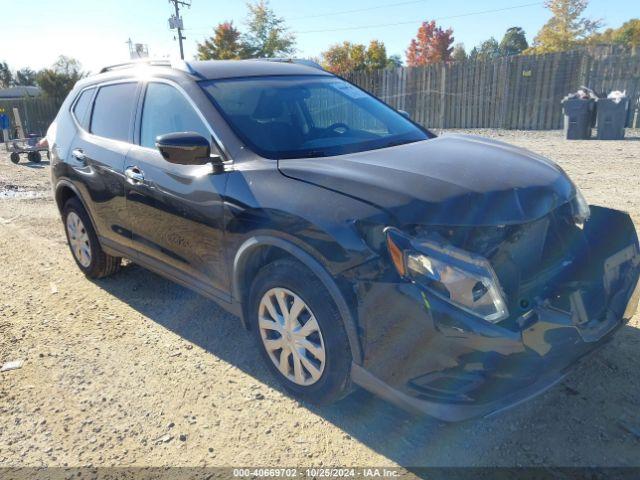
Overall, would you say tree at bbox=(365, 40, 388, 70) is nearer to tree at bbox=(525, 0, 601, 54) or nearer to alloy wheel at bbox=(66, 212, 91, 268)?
tree at bbox=(525, 0, 601, 54)

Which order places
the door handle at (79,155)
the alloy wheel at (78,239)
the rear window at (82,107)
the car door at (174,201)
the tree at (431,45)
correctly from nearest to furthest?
the car door at (174,201), the door handle at (79,155), the rear window at (82,107), the alloy wheel at (78,239), the tree at (431,45)

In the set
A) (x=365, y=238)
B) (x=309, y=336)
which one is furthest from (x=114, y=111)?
(x=365, y=238)

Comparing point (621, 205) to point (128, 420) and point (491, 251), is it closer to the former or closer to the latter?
point (491, 251)

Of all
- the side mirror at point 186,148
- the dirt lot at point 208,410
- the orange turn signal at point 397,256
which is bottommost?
the dirt lot at point 208,410

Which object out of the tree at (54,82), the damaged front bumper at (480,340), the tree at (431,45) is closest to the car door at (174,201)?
the damaged front bumper at (480,340)

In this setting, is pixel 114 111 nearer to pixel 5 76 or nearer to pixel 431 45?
pixel 431 45

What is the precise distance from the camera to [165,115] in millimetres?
3455

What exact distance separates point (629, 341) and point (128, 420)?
10.2 feet

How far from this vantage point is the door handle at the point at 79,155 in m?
4.24

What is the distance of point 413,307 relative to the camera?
6.81ft

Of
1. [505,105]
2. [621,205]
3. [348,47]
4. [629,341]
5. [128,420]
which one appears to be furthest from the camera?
[348,47]

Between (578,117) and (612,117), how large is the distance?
2.50ft

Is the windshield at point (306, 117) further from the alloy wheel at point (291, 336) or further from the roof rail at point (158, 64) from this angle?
the alloy wheel at point (291, 336)

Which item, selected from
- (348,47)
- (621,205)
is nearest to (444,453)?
(621,205)
